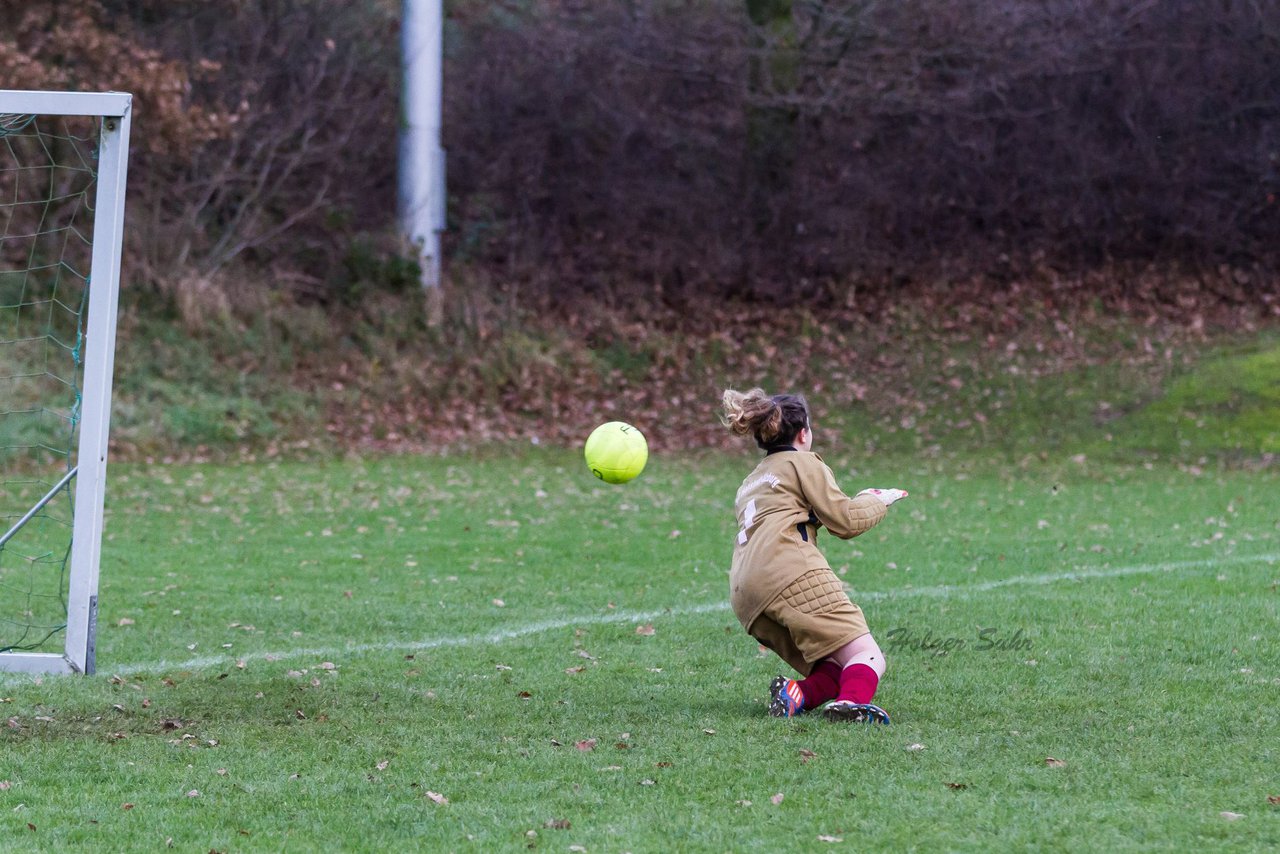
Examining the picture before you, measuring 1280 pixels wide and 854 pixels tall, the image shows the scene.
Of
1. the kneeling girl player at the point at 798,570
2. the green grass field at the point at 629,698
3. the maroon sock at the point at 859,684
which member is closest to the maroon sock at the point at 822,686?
the kneeling girl player at the point at 798,570

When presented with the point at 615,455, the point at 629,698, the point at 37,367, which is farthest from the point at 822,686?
the point at 37,367

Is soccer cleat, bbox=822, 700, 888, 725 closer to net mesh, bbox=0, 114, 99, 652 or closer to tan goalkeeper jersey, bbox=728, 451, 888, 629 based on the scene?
tan goalkeeper jersey, bbox=728, 451, 888, 629

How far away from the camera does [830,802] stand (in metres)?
4.60

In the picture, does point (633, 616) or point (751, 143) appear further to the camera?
point (751, 143)

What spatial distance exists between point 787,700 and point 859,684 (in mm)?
337

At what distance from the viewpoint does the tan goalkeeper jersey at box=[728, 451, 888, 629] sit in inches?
226

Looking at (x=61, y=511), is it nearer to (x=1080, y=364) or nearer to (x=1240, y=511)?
(x=1240, y=511)

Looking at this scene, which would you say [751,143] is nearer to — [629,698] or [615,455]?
[615,455]

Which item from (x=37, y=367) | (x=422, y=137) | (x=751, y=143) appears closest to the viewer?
(x=37, y=367)

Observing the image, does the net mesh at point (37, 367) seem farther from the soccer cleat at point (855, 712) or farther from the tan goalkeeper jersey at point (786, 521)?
the soccer cleat at point (855, 712)

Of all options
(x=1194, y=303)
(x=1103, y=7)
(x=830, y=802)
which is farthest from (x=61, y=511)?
(x=1103, y=7)

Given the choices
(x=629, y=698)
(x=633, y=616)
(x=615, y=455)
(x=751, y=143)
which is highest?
(x=751, y=143)

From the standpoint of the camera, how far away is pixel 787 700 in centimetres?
585

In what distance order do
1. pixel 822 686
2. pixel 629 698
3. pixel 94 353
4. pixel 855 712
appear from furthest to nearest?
pixel 94 353, pixel 629 698, pixel 822 686, pixel 855 712
